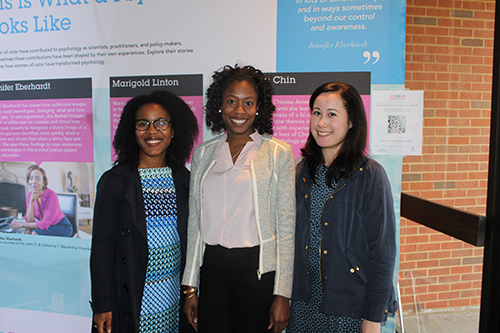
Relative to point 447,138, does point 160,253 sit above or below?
below

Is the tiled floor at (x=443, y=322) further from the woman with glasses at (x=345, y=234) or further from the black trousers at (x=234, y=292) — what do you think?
the black trousers at (x=234, y=292)

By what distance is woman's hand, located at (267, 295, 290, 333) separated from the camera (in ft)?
5.36

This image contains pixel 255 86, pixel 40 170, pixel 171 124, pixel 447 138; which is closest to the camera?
pixel 255 86

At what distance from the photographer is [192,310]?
1807mm

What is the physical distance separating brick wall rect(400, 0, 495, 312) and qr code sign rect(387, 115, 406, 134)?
169mm

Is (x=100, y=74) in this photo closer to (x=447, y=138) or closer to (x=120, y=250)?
(x=120, y=250)

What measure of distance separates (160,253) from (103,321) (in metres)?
0.49

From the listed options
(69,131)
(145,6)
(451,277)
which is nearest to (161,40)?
(145,6)

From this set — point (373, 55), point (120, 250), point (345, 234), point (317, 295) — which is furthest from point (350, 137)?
point (120, 250)

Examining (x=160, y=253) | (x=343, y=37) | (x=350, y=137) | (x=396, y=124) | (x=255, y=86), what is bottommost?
(x=160, y=253)

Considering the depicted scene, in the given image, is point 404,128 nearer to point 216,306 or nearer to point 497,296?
point 497,296

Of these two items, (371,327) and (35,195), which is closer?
(371,327)

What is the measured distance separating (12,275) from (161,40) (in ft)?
8.33

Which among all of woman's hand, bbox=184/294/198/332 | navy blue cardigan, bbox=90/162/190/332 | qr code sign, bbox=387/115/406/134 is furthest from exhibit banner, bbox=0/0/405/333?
woman's hand, bbox=184/294/198/332
